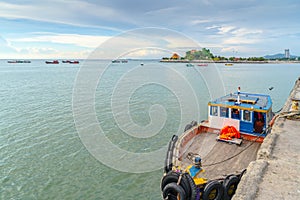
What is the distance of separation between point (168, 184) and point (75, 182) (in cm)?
519

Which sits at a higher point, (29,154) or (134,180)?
(29,154)

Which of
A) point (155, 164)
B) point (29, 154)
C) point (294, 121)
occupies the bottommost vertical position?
point (155, 164)

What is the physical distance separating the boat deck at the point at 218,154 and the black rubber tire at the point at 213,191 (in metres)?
0.65

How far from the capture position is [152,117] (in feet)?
68.3

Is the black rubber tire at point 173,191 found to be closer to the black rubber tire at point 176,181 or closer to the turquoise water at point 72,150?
the black rubber tire at point 176,181

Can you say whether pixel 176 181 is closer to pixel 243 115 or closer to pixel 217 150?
pixel 217 150

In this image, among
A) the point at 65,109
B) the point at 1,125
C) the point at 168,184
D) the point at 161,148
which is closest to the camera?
the point at 168,184

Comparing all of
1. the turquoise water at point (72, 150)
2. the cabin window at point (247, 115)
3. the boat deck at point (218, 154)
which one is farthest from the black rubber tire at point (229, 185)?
the cabin window at point (247, 115)

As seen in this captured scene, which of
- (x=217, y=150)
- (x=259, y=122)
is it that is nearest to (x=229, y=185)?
(x=217, y=150)

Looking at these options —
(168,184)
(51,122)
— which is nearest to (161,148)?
(168,184)

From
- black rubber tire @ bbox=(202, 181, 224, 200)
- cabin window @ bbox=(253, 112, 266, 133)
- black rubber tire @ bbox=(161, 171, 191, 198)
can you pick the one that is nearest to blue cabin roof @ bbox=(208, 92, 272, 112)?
cabin window @ bbox=(253, 112, 266, 133)

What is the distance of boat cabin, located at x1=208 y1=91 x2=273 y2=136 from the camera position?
10219 mm

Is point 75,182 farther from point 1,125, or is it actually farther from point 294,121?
point 1,125

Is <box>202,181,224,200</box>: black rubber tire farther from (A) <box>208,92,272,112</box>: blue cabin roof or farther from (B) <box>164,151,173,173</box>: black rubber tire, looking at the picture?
(A) <box>208,92,272,112</box>: blue cabin roof
